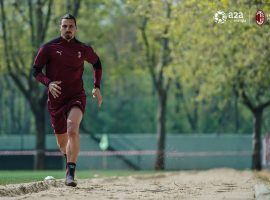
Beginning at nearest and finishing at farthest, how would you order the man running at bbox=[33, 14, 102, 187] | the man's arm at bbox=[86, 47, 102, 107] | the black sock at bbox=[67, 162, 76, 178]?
1. the black sock at bbox=[67, 162, 76, 178]
2. the man running at bbox=[33, 14, 102, 187]
3. the man's arm at bbox=[86, 47, 102, 107]

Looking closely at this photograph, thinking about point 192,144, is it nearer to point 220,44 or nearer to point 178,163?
point 178,163

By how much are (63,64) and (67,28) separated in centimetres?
50

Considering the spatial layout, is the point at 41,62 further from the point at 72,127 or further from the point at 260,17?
the point at 260,17

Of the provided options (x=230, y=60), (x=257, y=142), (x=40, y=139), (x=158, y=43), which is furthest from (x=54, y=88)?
(x=158, y=43)

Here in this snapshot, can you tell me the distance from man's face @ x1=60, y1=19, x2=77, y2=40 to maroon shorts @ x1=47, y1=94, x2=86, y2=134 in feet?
2.81

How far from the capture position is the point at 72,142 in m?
10.6

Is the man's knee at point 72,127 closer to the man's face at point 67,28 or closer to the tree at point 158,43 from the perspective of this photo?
the man's face at point 67,28

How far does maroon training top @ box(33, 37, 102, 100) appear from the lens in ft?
35.2

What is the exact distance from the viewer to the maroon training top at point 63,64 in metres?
10.7

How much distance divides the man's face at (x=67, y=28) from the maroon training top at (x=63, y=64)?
0.08m

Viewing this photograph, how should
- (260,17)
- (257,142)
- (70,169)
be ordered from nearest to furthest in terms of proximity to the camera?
(70,169)
(260,17)
(257,142)

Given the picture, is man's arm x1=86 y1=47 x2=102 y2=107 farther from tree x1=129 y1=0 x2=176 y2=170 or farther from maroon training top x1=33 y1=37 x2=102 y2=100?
tree x1=129 y1=0 x2=176 y2=170

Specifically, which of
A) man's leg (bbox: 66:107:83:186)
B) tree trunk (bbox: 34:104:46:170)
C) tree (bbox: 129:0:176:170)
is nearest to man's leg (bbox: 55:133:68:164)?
man's leg (bbox: 66:107:83:186)

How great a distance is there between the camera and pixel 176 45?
33.7m
